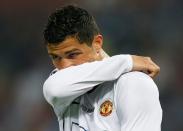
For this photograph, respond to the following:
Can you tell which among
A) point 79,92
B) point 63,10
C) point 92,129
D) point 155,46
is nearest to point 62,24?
point 63,10

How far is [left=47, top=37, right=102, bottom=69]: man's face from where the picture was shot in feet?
6.23

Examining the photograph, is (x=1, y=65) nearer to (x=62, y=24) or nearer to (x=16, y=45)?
(x=16, y=45)

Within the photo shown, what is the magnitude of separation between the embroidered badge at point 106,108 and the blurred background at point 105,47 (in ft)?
7.44

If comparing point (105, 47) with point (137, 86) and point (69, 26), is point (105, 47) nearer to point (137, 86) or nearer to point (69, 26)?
point (69, 26)

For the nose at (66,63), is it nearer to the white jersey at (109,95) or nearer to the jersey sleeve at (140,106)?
the white jersey at (109,95)

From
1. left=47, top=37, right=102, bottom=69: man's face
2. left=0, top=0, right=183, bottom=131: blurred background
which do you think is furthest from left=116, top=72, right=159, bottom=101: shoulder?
left=0, top=0, right=183, bottom=131: blurred background

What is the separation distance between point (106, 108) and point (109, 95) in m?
0.05

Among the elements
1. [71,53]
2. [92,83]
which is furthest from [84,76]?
[71,53]

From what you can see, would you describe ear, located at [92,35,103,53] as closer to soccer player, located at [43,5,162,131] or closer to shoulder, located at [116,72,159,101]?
soccer player, located at [43,5,162,131]

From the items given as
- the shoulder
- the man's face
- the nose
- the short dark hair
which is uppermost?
the short dark hair

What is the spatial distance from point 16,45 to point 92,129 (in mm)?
2974

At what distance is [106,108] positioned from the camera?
1851 mm

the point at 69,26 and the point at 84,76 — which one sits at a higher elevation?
the point at 69,26

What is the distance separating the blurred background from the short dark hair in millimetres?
2250
